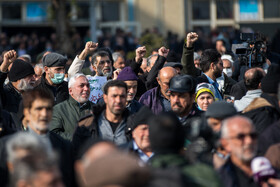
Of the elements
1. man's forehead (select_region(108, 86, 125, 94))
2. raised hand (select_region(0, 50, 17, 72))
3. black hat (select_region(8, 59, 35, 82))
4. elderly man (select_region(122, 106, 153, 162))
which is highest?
raised hand (select_region(0, 50, 17, 72))

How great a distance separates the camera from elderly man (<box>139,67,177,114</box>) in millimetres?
8469

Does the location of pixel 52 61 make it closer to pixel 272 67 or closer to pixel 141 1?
pixel 272 67

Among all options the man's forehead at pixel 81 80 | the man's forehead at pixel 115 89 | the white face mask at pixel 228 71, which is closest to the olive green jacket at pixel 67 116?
the man's forehead at pixel 81 80

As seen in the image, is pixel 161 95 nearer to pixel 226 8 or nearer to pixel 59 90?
pixel 59 90

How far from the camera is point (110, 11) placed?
2755 centimetres

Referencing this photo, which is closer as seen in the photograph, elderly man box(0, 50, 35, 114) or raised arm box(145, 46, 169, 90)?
elderly man box(0, 50, 35, 114)

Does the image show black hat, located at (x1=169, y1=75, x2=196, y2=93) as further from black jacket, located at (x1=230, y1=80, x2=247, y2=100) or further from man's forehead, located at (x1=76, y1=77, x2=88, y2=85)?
black jacket, located at (x1=230, y1=80, x2=247, y2=100)

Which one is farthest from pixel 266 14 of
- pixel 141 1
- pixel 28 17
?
pixel 28 17

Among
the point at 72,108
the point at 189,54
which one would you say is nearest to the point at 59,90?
the point at 72,108

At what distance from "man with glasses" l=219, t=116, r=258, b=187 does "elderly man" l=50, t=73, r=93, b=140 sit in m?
A: 2.61

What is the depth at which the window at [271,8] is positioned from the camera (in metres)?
28.3

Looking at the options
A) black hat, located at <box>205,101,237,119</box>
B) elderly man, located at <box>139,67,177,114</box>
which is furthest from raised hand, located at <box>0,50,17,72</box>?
black hat, located at <box>205,101,237,119</box>

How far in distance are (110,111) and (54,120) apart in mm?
972

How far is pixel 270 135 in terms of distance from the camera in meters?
6.72
